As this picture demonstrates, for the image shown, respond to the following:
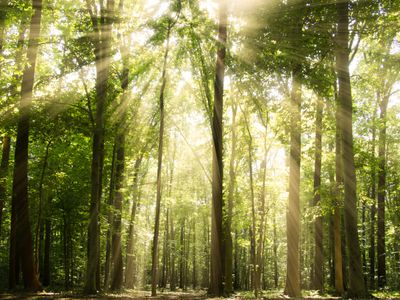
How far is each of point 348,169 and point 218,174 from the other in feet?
15.3

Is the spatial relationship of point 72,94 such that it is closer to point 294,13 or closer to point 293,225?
point 294,13

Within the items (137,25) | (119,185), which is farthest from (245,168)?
(137,25)

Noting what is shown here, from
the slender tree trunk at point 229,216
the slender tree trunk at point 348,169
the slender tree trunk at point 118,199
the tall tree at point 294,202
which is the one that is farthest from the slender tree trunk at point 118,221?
the slender tree trunk at point 348,169

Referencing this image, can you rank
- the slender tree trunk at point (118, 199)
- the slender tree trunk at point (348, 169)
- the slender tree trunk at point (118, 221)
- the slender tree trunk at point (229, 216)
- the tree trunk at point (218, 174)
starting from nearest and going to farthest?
the slender tree trunk at point (348, 169), the tree trunk at point (218, 174), the slender tree trunk at point (118, 199), the slender tree trunk at point (118, 221), the slender tree trunk at point (229, 216)

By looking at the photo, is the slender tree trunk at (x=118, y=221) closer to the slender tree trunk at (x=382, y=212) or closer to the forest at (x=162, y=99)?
the forest at (x=162, y=99)

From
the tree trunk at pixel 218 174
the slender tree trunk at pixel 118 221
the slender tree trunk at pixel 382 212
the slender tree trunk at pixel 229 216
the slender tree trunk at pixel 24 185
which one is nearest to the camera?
the slender tree trunk at pixel 24 185

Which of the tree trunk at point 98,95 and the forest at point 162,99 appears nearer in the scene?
the forest at point 162,99

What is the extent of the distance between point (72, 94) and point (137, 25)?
11.8 feet

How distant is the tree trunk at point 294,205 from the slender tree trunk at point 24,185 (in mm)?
8996

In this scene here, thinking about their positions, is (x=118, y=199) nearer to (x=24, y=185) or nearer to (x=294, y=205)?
(x=24, y=185)

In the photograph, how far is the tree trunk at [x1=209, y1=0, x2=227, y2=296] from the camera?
43.2 ft

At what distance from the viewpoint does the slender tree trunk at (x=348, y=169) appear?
10.7 meters

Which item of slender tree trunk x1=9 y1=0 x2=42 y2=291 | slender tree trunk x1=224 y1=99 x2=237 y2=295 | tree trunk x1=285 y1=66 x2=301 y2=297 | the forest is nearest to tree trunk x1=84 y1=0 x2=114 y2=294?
the forest

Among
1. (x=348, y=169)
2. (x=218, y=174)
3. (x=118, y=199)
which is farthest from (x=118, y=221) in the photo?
(x=348, y=169)
